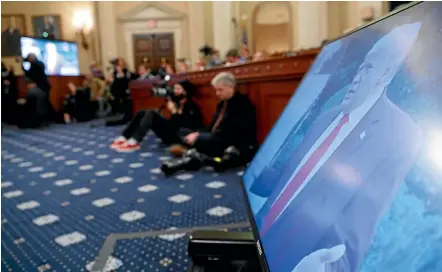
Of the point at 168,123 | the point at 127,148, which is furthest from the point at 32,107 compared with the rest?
the point at 168,123

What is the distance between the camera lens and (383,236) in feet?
1.56

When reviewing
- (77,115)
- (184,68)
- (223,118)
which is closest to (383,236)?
(223,118)

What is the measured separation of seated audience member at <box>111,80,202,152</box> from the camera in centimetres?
451

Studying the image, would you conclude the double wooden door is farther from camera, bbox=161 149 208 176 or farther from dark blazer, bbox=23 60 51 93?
camera, bbox=161 149 208 176

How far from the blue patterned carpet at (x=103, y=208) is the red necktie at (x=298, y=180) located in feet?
2.81

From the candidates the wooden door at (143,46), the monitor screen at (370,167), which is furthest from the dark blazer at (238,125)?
the wooden door at (143,46)

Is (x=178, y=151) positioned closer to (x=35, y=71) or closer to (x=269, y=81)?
(x=269, y=81)

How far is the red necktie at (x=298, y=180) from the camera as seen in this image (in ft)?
Answer: 2.41

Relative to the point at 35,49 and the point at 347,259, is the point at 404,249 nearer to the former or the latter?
the point at 347,259

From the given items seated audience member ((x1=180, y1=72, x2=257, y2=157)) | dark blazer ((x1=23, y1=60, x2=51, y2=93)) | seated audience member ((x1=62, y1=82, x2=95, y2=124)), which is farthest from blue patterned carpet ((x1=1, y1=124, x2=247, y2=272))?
seated audience member ((x1=62, y1=82, x2=95, y2=124))

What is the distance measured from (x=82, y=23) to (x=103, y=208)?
1028cm

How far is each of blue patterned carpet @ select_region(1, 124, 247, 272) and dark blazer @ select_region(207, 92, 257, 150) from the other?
0.36 meters

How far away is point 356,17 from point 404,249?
33.5 feet

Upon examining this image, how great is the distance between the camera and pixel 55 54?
998cm
